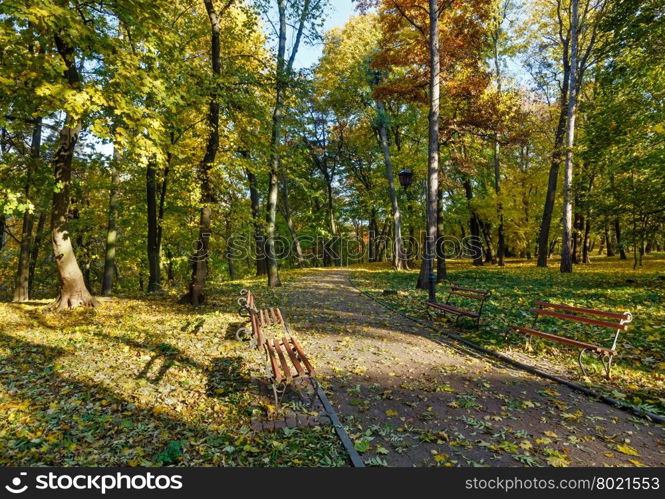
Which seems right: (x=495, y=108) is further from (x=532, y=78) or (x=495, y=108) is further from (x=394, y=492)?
(x=394, y=492)

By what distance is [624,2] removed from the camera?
940 centimetres

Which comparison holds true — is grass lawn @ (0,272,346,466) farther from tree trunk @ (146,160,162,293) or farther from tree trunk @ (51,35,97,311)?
tree trunk @ (146,160,162,293)

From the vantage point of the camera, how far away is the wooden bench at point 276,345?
4.42 m

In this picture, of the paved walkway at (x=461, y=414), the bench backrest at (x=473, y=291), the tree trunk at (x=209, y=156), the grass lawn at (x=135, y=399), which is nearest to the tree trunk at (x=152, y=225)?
the tree trunk at (x=209, y=156)

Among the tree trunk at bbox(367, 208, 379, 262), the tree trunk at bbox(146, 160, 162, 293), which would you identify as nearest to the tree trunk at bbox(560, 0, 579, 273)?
the tree trunk at bbox(367, 208, 379, 262)

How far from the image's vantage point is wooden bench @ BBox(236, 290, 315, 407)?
442cm

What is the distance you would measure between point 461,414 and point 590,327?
5289 millimetres

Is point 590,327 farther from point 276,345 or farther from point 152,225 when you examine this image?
point 152,225

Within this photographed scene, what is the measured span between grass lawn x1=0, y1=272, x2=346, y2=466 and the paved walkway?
773 millimetres

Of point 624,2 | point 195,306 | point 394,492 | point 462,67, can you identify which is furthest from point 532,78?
point 394,492

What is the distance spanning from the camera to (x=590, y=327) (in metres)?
7.36

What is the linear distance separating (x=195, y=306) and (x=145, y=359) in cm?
456

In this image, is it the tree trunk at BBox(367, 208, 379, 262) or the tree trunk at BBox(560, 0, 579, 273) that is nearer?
the tree trunk at BBox(560, 0, 579, 273)

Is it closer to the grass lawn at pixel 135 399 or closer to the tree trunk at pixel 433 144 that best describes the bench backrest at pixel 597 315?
the tree trunk at pixel 433 144
